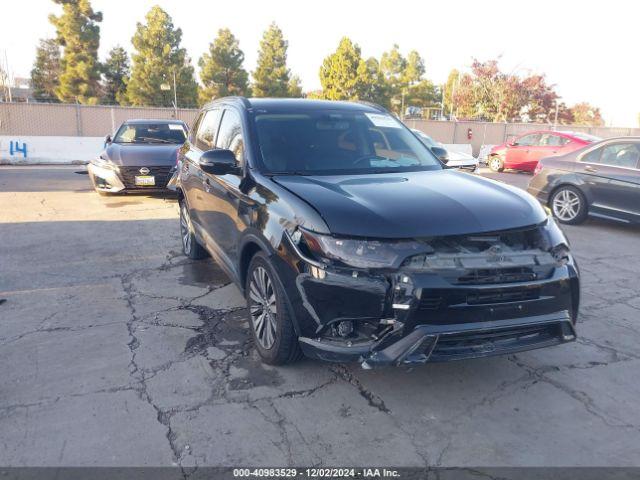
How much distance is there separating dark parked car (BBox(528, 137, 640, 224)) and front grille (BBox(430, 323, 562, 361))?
19.0ft

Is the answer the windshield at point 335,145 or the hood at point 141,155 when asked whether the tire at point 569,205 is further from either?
the hood at point 141,155

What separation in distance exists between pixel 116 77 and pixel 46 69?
29.5ft

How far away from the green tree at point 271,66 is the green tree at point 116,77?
32.0ft

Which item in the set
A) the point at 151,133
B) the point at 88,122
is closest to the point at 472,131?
the point at 88,122

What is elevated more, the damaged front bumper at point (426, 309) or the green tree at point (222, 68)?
the green tree at point (222, 68)

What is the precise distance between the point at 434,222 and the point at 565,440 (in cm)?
138

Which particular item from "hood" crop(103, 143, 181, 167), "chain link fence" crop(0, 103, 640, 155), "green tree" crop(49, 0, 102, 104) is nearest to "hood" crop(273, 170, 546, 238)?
"hood" crop(103, 143, 181, 167)

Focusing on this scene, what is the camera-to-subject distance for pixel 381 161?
173 inches

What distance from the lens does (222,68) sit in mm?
40438

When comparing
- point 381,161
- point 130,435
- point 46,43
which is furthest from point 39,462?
point 46,43

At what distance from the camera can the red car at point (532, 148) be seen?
16039 mm

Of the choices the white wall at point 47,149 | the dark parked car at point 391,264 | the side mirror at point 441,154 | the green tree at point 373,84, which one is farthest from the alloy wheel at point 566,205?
the green tree at point 373,84

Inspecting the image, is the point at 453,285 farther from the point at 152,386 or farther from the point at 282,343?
the point at 152,386

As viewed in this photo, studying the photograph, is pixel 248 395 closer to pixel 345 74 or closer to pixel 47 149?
pixel 47 149
